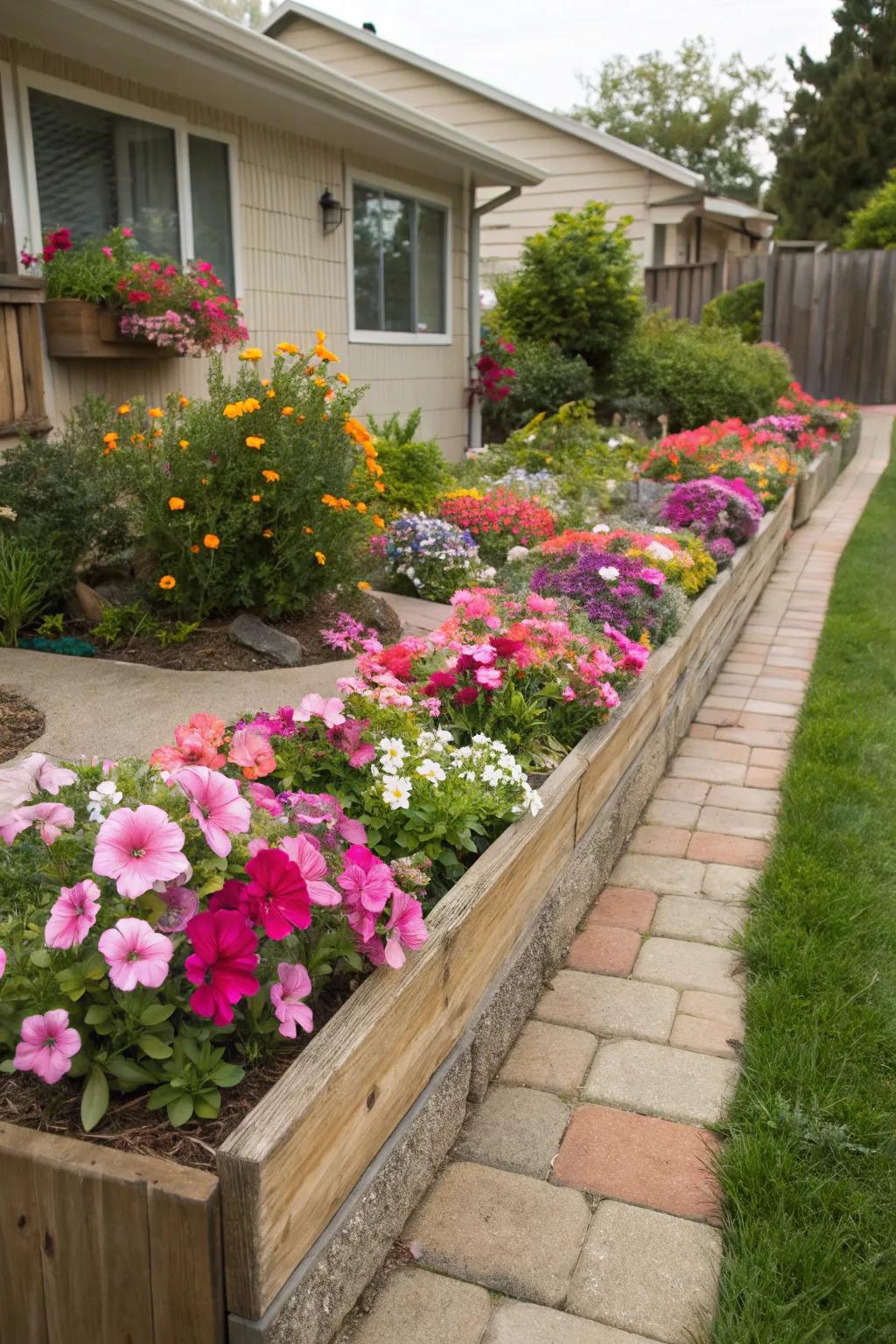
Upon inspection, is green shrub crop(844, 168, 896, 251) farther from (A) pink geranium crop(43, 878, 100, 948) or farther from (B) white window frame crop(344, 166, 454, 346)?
(A) pink geranium crop(43, 878, 100, 948)

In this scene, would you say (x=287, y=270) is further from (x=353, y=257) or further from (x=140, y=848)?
(x=140, y=848)

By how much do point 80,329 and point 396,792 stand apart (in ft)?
14.4

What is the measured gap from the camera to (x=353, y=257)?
9.01 m

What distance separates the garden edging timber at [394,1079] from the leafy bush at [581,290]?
1036 cm

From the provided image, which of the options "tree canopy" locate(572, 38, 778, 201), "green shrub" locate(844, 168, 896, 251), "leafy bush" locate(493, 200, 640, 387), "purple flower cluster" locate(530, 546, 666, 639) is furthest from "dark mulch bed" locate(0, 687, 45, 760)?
"tree canopy" locate(572, 38, 778, 201)

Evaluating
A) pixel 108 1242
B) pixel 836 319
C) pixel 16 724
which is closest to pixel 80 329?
pixel 16 724

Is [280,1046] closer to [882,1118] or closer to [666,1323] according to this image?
[666,1323]

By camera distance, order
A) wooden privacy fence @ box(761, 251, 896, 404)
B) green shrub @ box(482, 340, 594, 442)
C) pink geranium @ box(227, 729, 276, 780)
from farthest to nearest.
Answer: wooden privacy fence @ box(761, 251, 896, 404) < green shrub @ box(482, 340, 594, 442) < pink geranium @ box(227, 729, 276, 780)

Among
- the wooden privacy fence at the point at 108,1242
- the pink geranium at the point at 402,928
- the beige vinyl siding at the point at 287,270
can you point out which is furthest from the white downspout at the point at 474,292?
the wooden privacy fence at the point at 108,1242

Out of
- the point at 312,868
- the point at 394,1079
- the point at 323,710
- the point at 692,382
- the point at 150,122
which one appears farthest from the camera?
the point at 692,382

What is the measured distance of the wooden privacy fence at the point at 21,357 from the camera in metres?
5.42

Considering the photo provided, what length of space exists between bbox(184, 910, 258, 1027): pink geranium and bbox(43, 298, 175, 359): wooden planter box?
4.93 meters

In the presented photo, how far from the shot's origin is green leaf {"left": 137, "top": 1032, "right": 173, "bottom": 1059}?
5.34 feet

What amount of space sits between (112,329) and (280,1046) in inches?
197
